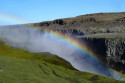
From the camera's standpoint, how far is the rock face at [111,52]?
445ft

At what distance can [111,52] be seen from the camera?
494 feet

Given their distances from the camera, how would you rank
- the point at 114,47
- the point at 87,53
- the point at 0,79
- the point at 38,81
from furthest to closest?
1. the point at 87,53
2. the point at 114,47
3. the point at 38,81
4. the point at 0,79

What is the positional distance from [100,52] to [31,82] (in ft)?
394

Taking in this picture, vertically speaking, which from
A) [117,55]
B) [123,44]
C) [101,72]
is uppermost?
[123,44]

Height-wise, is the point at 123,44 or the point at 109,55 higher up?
the point at 123,44

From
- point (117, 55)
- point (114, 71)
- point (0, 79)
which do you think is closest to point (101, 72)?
point (114, 71)

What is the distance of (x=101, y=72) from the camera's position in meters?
131

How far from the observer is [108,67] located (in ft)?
450

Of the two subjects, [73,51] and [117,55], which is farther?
[73,51]

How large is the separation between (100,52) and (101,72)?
35.0m

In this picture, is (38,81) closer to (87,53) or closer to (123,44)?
(123,44)

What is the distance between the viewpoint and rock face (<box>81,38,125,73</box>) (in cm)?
13564

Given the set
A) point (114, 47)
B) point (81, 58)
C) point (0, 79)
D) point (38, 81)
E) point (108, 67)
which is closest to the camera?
point (0, 79)

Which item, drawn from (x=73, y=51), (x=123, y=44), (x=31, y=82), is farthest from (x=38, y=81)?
(x=73, y=51)
